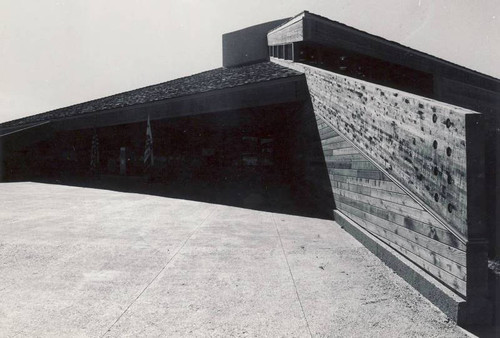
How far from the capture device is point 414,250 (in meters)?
3.76

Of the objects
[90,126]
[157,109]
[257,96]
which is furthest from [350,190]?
[90,126]

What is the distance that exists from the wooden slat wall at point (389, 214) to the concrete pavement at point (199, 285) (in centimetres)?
41

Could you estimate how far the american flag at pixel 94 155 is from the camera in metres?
20.4

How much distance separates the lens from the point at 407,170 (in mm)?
3928

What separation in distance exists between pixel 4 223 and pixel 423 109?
8.37m

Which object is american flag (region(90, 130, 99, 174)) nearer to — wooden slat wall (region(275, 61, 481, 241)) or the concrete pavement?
the concrete pavement

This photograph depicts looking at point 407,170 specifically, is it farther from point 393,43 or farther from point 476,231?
point 393,43

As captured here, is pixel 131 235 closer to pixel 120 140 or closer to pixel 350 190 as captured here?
pixel 350 190

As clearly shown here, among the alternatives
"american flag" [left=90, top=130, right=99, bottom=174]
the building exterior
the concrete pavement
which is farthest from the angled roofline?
"american flag" [left=90, top=130, right=99, bottom=174]

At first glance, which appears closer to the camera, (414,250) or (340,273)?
(414,250)

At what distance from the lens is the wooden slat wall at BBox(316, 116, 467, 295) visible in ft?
10.0

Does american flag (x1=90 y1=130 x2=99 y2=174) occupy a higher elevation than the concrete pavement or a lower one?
higher

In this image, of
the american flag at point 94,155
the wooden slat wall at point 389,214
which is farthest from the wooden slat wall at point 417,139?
the american flag at point 94,155

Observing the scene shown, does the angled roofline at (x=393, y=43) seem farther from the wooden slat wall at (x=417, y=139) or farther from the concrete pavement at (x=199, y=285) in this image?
the concrete pavement at (x=199, y=285)
